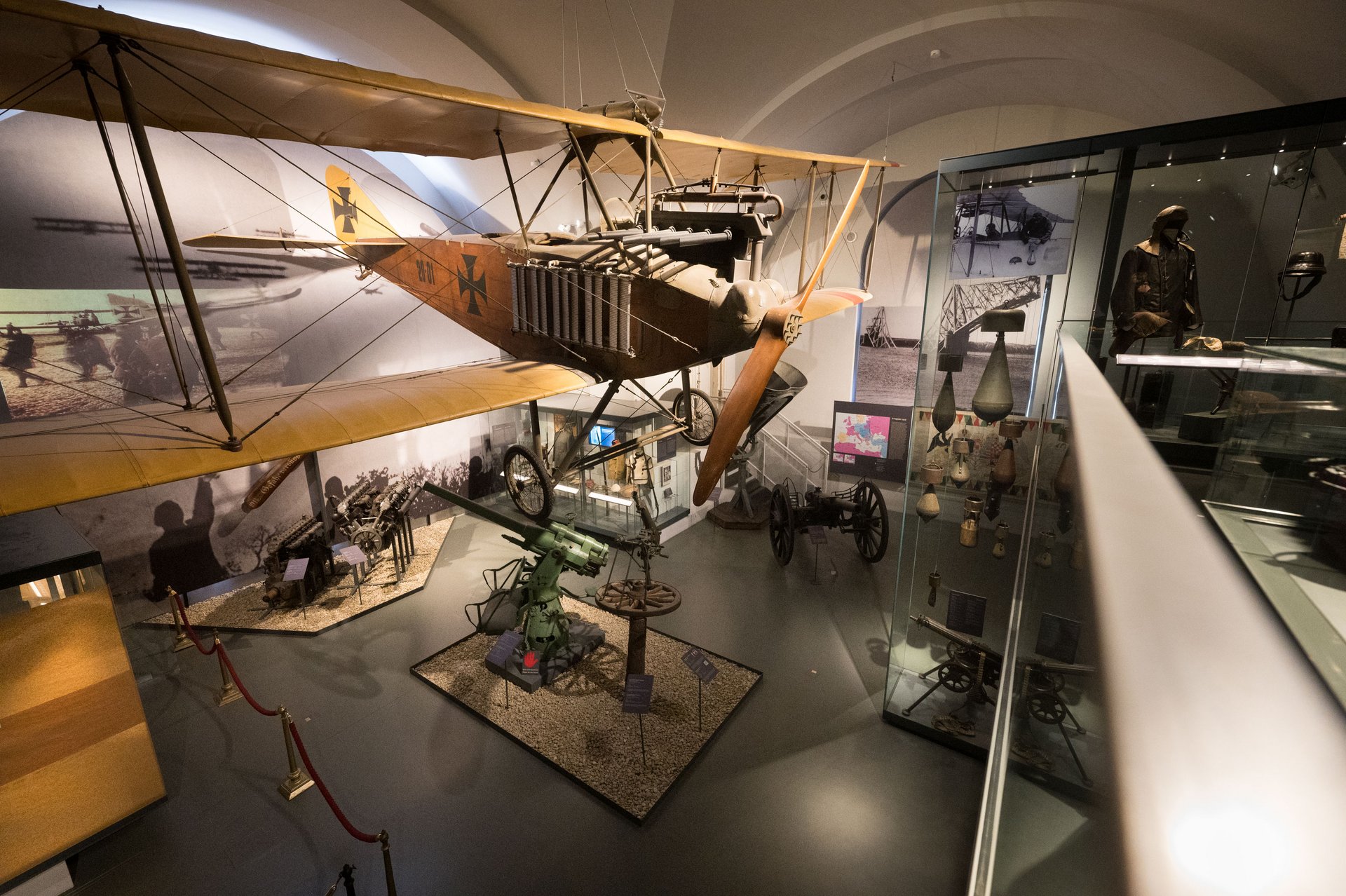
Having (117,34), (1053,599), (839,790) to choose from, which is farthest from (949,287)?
(117,34)

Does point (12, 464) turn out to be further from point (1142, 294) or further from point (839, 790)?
point (1142, 294)

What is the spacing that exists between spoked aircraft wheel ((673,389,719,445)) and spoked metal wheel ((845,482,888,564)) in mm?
2106

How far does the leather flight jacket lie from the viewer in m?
3.55

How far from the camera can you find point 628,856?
148 inches

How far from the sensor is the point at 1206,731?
208mm

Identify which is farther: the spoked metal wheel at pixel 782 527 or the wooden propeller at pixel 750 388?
the spoked metal wheel at pixel 782 527

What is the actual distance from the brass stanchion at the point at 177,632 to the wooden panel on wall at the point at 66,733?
2.16 metres

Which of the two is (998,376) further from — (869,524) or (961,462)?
(869,524)

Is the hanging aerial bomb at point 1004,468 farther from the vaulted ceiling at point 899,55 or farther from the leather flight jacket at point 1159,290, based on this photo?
the vaulted ceiling at point 899,55

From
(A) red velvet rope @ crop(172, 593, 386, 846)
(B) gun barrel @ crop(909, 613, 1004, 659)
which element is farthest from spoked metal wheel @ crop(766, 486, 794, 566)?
(A) red velvet rope @ crop(172, 593, 386, 846)

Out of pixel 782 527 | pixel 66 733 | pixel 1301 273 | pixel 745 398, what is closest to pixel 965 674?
pixel 745 398

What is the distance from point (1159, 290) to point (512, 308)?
4665mm

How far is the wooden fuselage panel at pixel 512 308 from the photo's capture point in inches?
178

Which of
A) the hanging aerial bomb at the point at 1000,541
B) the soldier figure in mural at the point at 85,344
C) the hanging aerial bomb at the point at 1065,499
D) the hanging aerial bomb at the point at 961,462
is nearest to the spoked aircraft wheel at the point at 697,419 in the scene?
the hanging aerial bomb at the point at 961,462
